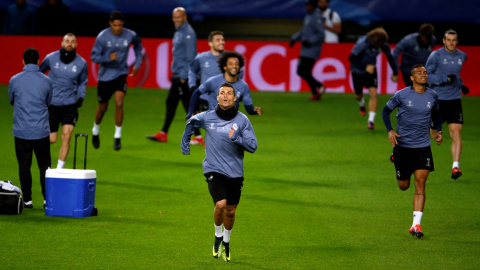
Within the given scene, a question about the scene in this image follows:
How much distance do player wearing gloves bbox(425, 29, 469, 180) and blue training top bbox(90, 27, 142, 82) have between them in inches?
228

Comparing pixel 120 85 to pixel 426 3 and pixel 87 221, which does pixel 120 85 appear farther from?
pixel 426 3

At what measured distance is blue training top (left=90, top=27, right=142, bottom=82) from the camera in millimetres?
16844

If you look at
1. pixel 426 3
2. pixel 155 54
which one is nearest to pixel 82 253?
pixel 155 54

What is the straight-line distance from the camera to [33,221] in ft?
38.4

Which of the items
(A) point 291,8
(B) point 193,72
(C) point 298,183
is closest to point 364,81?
(B) point 193,72

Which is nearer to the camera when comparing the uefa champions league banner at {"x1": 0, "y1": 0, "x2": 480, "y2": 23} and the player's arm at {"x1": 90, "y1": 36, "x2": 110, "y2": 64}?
the player's arm at {"x1": 90, "y1": 36, "x2": 110, "y2": 64}

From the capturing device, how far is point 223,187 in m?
9.83

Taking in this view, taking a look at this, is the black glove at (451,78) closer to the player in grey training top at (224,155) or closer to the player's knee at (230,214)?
the player in grey training top at (224,155)

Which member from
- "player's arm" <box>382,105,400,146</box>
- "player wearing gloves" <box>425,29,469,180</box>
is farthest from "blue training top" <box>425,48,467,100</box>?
"player's arm" <box>382,105,400,146</box>

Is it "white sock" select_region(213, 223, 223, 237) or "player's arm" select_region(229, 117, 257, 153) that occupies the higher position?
"player's arm" select_region(229, 117, 257, 153)

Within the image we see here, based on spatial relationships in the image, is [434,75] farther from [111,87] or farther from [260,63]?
[260,63]

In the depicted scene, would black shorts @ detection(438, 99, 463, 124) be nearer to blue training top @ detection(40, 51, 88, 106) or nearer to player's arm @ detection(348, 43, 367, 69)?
player's arm @ detection(348, 43, 367, 69)

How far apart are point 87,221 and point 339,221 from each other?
3427 mm

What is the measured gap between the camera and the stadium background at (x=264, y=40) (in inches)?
1014
